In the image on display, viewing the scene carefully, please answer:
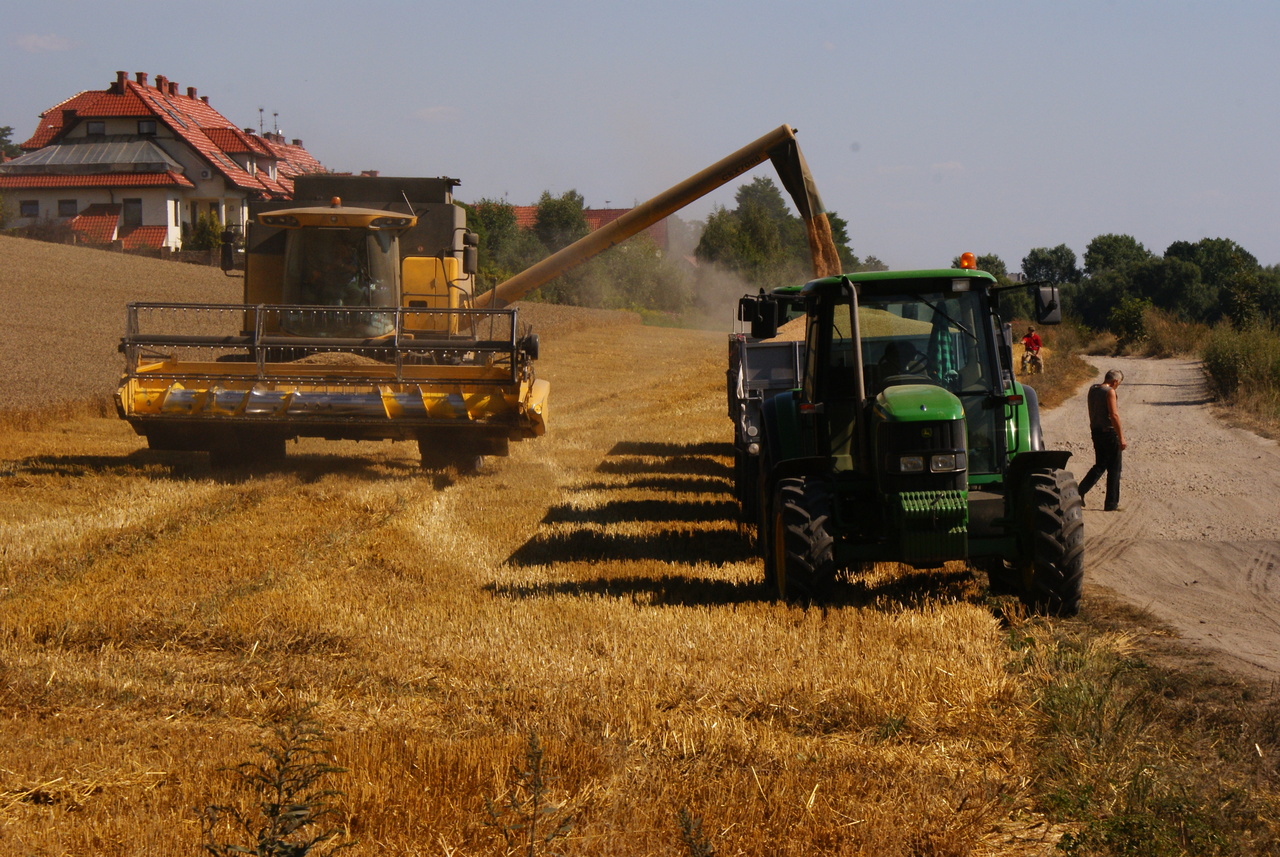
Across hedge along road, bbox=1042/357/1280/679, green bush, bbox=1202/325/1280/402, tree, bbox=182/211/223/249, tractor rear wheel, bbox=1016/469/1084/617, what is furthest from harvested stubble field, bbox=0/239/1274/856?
tree, bbox=182/211/223/249

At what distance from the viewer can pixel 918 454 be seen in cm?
686

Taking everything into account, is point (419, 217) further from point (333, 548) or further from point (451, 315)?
point (333, 548)

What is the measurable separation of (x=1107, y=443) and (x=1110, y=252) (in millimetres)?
97354

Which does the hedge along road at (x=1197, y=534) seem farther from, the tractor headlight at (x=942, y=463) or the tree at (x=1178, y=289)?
the tree at (x=1178, y=289)

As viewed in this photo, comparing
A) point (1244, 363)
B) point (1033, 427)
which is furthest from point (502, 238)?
point (1033, 427)

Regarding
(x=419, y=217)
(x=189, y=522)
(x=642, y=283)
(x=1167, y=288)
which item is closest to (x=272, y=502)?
(x=189, y=522)

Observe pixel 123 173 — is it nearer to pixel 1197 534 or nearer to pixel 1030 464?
pixel 1197 534

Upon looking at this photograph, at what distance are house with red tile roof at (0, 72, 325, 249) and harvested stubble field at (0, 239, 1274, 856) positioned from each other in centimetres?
5132

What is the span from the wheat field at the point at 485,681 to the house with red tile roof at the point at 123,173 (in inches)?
2019

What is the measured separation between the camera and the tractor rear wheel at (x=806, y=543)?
6992 millimetres

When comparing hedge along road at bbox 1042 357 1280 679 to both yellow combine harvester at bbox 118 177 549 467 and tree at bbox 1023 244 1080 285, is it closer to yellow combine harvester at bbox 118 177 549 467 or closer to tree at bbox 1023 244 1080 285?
yellow combine harvester at bbox 118 177 549 467

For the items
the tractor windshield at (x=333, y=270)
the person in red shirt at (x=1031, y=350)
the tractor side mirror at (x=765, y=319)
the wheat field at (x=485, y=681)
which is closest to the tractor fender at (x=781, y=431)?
the wheat field at (x=485, y=681)

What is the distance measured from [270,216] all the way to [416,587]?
7036 millimetres

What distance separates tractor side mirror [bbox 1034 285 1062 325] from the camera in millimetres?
7227
